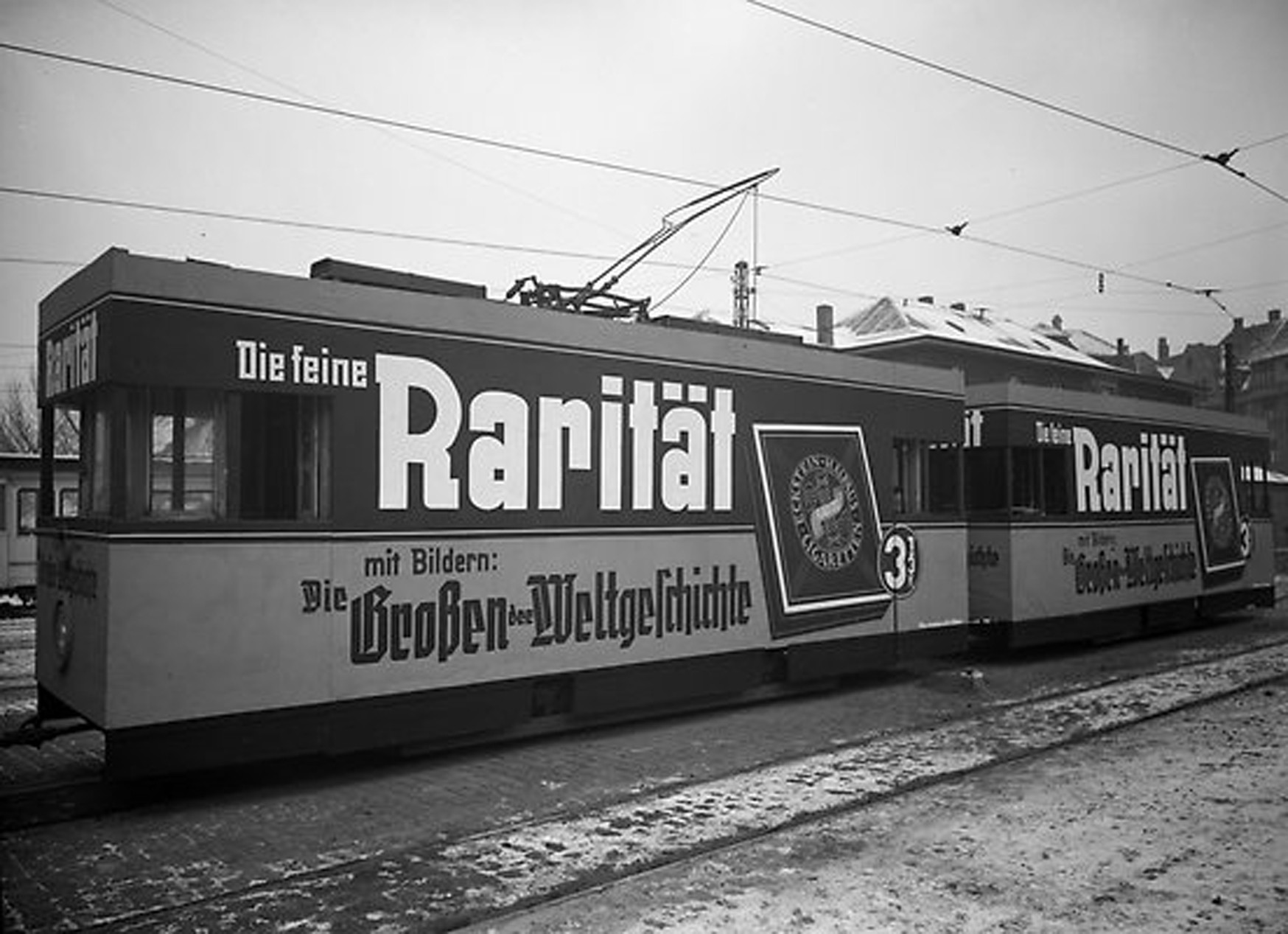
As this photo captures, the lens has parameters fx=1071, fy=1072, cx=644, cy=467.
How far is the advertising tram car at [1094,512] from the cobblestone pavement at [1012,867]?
17.5 feet

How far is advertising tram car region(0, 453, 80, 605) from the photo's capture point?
56.4 feet

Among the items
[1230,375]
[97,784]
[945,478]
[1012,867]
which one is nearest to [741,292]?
[945,478]

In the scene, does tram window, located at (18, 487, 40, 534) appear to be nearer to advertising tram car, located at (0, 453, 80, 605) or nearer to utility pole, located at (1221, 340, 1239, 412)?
advertising tram car, located at (0, 453, 80, 605)

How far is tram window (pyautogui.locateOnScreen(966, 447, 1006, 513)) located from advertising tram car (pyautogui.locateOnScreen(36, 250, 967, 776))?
3426 mm

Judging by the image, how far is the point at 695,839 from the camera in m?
5.43

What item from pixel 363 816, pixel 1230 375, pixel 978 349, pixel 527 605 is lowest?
pixel 363 816

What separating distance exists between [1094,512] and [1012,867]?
9.16 metres

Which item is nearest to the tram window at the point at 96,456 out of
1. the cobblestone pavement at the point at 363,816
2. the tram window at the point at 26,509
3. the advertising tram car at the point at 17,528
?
the cobblestone pavement at the point at 363,816

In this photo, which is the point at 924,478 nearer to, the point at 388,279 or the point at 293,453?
the point at 388,279

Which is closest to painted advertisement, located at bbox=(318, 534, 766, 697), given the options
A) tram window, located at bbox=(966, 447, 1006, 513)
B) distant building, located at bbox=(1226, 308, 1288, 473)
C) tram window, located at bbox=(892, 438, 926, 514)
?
tram window, located at bbox=(892, 438, 926, 514)

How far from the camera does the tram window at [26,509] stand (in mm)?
17344

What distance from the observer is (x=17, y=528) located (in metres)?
17.5

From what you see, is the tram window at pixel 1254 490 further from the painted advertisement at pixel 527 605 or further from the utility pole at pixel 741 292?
the painted advertisement at pixel 527 605

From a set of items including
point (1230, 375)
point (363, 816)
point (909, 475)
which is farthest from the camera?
point (1230, 375)
